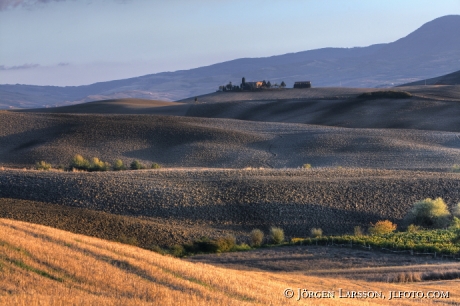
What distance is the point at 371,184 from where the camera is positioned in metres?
37.8

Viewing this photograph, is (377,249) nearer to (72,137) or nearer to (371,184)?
(371,184)

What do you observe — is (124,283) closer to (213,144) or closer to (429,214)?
(429,214)

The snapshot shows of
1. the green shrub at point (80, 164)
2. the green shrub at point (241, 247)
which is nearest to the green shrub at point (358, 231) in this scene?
the green shrub at point (241, 247)

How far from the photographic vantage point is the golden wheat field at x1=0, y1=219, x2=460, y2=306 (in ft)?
40.8

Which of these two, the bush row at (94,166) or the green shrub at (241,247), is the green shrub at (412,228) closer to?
the green shrub at (241,247)

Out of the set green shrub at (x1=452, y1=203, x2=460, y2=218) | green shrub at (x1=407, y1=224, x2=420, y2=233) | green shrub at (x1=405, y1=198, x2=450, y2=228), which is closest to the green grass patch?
green shrub at (x1=407, y1=224, x2=420, y2=233)

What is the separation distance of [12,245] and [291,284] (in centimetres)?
699

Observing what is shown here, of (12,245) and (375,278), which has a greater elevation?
(12,245)

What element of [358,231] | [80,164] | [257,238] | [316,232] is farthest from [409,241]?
[80,164]

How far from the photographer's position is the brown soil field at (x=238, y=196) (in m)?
32.7

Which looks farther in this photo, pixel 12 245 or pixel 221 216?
pixel 221 216

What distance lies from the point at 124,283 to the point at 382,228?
19.1 metres

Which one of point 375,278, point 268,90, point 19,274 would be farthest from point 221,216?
point 268,90

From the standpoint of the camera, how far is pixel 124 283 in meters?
13.9
